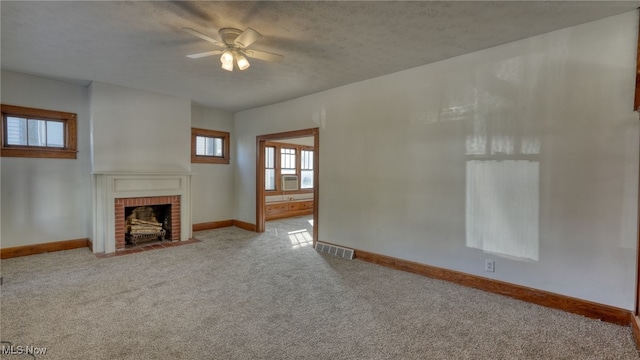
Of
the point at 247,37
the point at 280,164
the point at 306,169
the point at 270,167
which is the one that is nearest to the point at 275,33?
the point at 247,37

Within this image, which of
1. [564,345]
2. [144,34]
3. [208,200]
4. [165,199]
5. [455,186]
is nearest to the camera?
[564,345]

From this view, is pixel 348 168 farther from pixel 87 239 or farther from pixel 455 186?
pixel 87 239

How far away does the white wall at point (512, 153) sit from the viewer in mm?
2592

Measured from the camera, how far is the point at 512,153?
3.08m

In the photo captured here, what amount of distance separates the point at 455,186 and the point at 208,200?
499 centimetres

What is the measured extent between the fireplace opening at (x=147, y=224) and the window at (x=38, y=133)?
130 cm

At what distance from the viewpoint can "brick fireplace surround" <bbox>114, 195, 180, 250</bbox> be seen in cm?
470


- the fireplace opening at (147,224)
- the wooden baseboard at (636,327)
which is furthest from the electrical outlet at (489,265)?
the fireplace opening at (147,224)

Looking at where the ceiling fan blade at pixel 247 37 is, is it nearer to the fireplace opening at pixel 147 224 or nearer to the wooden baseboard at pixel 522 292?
the wooden baseboard at pixel 522 292

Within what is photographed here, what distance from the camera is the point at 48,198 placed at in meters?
4.52

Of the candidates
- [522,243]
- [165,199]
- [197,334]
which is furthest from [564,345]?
[165,199]

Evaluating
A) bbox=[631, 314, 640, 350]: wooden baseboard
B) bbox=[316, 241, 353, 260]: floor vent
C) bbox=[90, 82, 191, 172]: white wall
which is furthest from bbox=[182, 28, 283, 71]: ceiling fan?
bbox=[631, 314, 640, 350]: wooden baseboard

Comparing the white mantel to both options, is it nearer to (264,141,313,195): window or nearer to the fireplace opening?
the fireplace opening

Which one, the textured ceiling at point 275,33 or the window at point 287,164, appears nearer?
the textured ceiling at point 275,33
